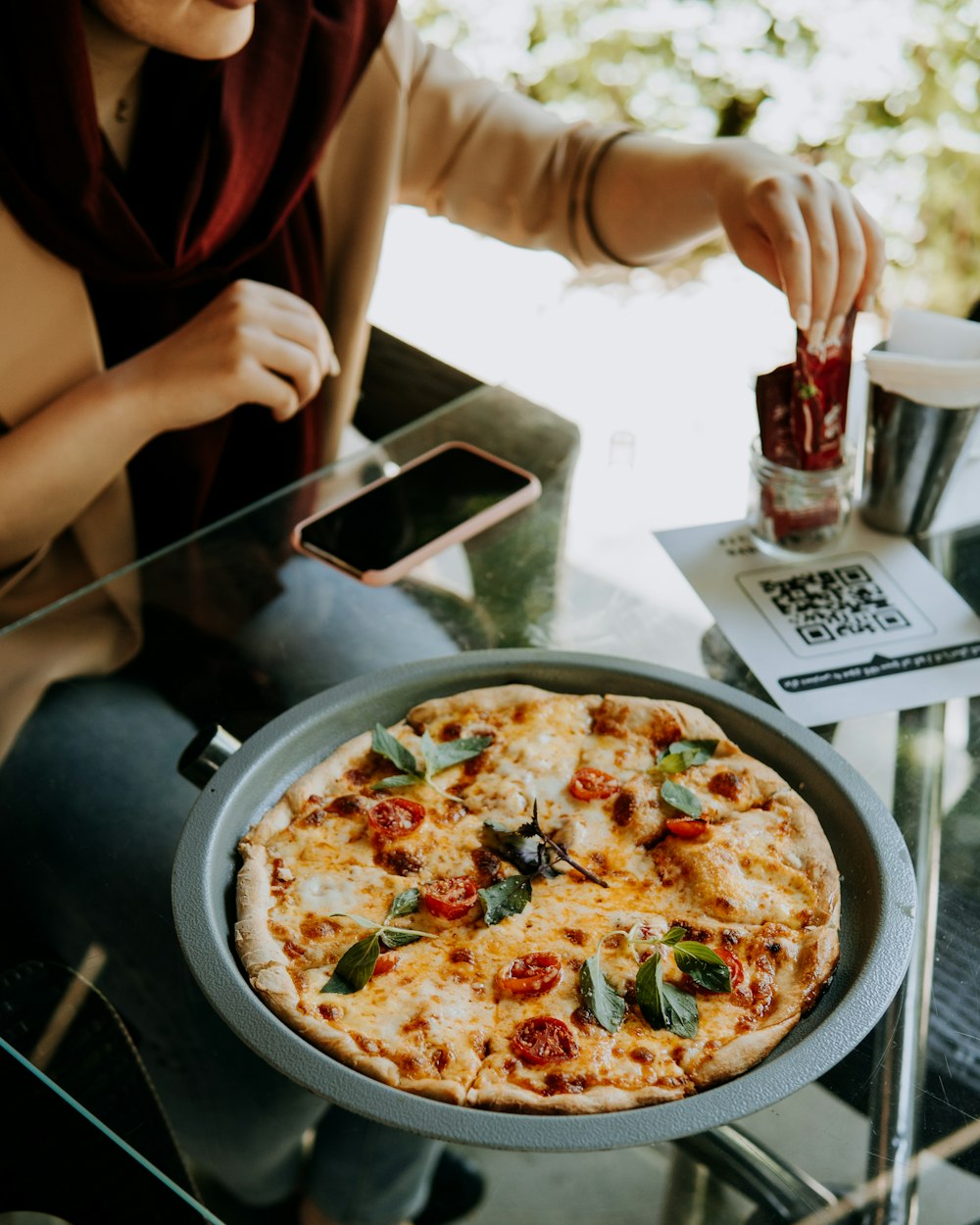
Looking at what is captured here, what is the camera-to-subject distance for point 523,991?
2.91ft

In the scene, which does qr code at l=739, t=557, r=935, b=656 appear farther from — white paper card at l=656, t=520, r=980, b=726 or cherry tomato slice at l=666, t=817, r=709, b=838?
cherry tomato slice at l=666, t=817, r=709, b=838

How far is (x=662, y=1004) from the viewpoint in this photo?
0.86 m

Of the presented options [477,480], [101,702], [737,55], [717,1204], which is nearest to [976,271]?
[737,55]

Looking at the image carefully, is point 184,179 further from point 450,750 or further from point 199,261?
point 450,750

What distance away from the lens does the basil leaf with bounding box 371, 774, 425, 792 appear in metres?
1.06

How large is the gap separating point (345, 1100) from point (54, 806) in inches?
18.0

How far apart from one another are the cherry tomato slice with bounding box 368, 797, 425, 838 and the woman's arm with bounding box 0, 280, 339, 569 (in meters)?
0.58

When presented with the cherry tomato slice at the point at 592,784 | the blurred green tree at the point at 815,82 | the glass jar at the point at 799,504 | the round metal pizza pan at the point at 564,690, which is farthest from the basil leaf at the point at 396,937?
the blurred green tree at the point at 815,82

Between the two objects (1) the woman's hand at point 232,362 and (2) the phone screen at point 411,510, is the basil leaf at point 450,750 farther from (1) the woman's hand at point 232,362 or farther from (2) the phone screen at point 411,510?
(1) the woman's hand at point 232,362

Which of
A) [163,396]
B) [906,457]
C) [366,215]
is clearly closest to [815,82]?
[366,215]

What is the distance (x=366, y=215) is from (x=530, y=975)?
1304 mm

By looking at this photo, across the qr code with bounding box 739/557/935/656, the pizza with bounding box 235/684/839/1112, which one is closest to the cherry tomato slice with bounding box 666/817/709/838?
the pizza with bounding box 235/684/839/1112

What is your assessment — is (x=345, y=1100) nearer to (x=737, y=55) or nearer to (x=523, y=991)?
(x=523, y=991)

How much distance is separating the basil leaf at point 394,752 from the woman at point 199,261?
188 millimetres
